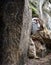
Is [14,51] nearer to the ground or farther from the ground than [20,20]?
nearer to the ground

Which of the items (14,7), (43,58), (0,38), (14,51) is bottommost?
(43,58)

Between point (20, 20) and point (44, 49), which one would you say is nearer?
point (20, 20)

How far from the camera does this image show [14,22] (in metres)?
5.46

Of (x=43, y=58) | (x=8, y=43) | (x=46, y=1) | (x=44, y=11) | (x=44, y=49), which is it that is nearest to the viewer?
(x=8, y=43)

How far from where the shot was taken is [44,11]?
46.8ft

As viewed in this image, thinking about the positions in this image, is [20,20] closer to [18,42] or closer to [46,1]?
[18,42]

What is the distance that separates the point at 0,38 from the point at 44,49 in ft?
15.6

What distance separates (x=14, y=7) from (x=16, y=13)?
0.52 ft

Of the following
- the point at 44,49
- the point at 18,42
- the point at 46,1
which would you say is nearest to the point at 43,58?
the point at 44,49

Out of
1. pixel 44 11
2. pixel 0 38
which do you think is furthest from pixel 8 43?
pixel 44 11

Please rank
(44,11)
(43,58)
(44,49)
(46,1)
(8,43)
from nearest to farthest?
(8,43), (43,58), (44,49), (44,11), (46,1)

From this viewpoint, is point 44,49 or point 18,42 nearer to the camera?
point 18,42

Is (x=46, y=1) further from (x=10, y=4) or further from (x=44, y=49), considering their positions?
(x=10, y=4)

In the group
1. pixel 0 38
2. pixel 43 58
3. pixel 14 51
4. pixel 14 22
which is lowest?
pixel 43 58
